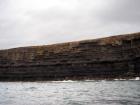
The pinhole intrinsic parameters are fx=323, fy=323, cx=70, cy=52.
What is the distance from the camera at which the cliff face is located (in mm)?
64750

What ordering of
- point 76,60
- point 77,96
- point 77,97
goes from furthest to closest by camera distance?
point 76,60, point 77,96, point 77,97

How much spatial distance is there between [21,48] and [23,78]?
29.0 ft

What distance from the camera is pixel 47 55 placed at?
79.7 m

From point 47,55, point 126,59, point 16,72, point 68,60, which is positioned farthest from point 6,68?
point 126,59

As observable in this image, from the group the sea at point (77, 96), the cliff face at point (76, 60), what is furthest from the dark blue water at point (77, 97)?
the cliff face at point (76, 60)

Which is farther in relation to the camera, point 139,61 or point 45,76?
point 45,76

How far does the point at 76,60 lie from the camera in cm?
7294

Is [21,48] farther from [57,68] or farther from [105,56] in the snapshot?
[105,56]

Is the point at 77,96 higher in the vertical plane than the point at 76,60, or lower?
lower

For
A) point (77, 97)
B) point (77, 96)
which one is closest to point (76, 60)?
point (77, 96)

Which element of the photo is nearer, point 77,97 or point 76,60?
point 77,97

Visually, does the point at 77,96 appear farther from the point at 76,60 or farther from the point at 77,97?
the point at 76,60

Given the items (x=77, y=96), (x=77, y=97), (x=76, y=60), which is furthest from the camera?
(x=76, y=60)

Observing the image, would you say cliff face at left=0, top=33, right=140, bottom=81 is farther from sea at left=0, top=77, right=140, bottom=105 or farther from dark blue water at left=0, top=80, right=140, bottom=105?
dark blue water at left=0, top=80, right=140, bottom=105
